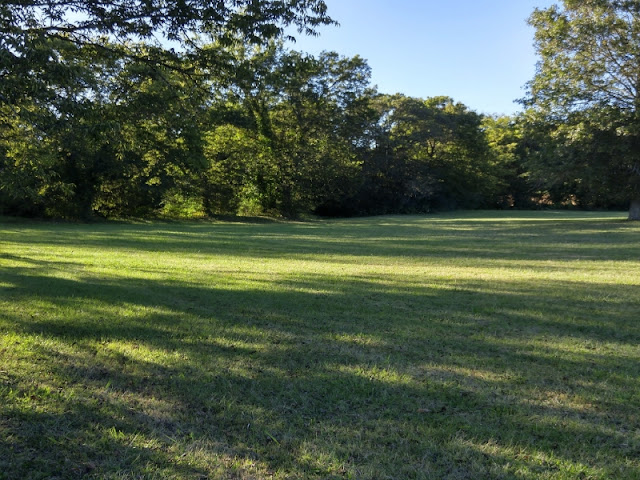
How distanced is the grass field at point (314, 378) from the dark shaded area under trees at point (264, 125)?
7.58 feet

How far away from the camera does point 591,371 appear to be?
4.38m

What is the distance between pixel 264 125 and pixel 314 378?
1318 inches

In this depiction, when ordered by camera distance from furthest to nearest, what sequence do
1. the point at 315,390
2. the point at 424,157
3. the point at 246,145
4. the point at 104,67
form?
the point at 424,157, the point at 246,145, the point at 104,67, the point at 315,390

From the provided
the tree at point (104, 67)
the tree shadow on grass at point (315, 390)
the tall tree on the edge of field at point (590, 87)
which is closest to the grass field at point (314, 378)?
the tree shadow on grass at point (315, 390)

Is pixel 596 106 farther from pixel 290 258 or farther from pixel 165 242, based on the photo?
pixel 165 242

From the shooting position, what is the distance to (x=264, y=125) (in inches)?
1416

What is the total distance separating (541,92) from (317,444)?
87.6 ft

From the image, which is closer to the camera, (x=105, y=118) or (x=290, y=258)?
(x=105, y=118)

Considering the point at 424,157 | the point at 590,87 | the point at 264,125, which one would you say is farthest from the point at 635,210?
the point at 424,157

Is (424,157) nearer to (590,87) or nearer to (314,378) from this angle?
(590,87)

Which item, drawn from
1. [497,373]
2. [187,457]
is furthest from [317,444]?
[497,373]

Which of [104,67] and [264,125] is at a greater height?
[264,125]

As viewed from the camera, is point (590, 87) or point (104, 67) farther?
point (590, 87)

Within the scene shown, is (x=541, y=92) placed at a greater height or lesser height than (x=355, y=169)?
greater
